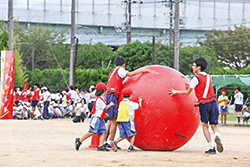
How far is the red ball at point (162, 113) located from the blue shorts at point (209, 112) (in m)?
0.19

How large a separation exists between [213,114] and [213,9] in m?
63.1

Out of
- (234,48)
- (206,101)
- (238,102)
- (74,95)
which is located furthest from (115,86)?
(234,48)

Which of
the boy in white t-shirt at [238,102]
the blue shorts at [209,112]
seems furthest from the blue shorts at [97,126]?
the boy in white t-shirt at [238,102]

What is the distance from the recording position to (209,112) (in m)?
11.5

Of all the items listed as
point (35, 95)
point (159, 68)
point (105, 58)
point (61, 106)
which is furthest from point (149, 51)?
point (159, 68)

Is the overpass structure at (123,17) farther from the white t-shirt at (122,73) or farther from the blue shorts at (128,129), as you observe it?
the blue shorts at (128,129)

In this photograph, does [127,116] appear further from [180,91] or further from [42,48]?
[42,48]

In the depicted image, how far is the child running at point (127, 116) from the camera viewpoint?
11.3 meters

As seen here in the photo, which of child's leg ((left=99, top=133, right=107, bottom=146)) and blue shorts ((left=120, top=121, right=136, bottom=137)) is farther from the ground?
blue shorts ((left=120, top=121, right=136, bottom=137))

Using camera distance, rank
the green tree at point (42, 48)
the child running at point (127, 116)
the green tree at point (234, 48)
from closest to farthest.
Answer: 1. the child running at point (127, 116)
2. the green tree at point (42, 48)
3. the green tree at point (234, 48)

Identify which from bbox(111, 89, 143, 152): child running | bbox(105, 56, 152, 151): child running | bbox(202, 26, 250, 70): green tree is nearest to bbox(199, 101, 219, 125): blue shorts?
bbox(111, 89, 143, 152): child running

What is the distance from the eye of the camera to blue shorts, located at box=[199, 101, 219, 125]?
37.6 feet

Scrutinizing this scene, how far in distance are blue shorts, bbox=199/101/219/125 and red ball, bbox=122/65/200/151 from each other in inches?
7.5

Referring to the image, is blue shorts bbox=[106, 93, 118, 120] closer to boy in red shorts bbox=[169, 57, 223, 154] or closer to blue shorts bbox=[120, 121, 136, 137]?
blue shorts bbox=[120, 121, 136, 137]
